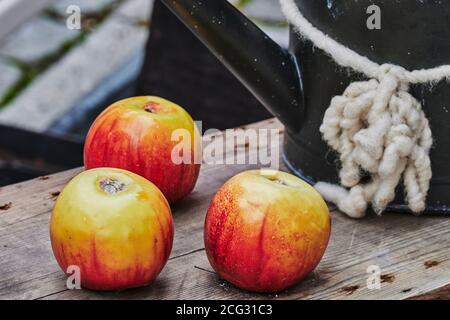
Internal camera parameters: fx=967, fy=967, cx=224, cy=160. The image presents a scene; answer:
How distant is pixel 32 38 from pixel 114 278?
2646mm

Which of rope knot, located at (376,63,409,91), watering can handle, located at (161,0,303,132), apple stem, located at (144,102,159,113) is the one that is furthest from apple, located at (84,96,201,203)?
rope knot, located at (376,63,409,91)

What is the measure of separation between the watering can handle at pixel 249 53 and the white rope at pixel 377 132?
0.07 metres

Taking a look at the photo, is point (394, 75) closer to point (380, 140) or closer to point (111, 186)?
point (380, 140)

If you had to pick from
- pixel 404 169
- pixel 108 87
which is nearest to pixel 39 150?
pixel 108 87

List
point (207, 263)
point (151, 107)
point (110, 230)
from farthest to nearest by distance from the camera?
point (151, 107) < point (207, 263) < point (110, 230)

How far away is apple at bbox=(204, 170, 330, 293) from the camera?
115 centimetres

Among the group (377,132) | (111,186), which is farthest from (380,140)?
(111,186)

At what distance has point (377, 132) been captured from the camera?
1.35 m

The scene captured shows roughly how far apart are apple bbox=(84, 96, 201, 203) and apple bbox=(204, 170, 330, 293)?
185mm

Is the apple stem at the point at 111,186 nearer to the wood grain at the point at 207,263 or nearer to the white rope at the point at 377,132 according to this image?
the wood grain at the point at 207,263

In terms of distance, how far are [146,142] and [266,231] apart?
0.28 meters

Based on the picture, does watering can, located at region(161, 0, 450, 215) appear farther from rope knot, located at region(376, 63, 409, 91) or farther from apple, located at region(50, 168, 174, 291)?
apple, located at region(50, 168, 174, 291)

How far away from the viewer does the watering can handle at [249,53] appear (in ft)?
4.65
